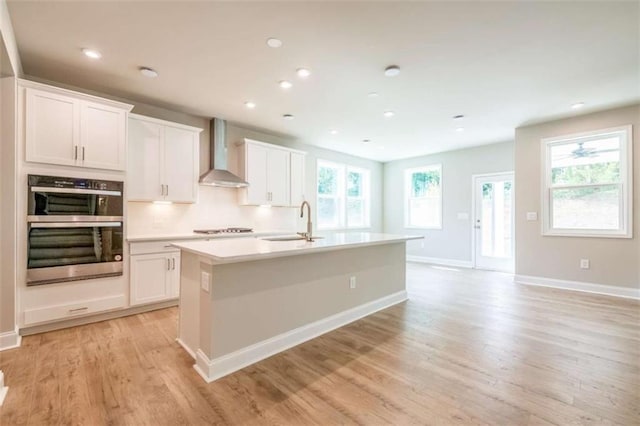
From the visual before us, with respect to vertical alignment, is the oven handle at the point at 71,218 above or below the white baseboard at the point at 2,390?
above

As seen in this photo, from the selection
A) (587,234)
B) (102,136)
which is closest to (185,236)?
(102,136)

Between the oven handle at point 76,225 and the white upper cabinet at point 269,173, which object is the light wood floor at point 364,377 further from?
the white upper cabinet at point 269,173

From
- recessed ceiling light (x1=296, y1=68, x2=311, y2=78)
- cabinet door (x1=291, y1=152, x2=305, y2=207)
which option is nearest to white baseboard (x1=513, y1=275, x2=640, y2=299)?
cabinet door (x1=291, y1=152, x2=305, y2=207)

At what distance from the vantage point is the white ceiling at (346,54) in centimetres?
216

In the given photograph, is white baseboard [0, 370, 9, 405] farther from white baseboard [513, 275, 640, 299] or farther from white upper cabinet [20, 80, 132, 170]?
white baseboard [513, 275, 640, 299]

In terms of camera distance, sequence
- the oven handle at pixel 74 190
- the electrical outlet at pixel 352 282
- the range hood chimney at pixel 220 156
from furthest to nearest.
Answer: the range hood chimney at pixel 220 156 < the electrical outlet at pixel 352 282 < the oven handle at pixel 74 190

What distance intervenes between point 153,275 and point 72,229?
96 cm

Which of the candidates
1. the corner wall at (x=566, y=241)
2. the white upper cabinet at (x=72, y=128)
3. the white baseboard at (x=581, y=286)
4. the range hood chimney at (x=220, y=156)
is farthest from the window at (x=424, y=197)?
the white upper cabinet at (x=72, y=128)

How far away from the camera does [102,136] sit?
10.3ft

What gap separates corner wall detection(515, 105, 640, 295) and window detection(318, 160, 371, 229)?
11.4 ft

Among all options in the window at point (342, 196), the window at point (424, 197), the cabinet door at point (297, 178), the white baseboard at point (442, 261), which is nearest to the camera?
the cabinet door at point (297, 178)

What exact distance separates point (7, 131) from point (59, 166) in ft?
1.62

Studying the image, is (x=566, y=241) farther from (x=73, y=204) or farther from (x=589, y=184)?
(x=73, y=204)

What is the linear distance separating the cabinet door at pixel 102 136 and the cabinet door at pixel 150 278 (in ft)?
3.67
